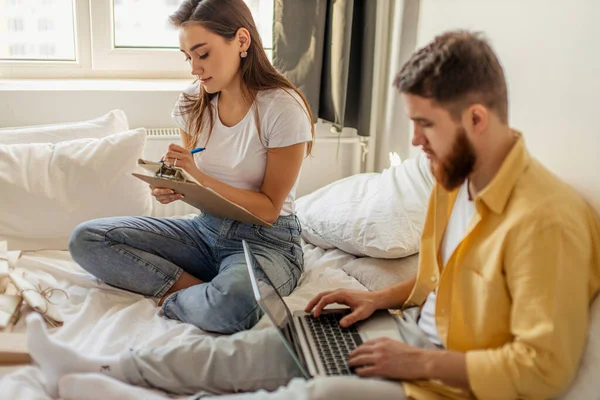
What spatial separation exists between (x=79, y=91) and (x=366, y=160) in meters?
1.12

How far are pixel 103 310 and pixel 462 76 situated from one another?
44.2 inches

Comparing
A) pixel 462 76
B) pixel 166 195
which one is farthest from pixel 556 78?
pixel 166 195

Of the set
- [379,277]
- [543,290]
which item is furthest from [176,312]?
[543,290]

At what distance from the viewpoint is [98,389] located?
1.26m

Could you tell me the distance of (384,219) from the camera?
6.50ft

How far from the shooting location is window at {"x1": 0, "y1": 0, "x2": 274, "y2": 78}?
2.62m

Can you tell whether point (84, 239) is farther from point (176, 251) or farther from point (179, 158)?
point (179, 158)

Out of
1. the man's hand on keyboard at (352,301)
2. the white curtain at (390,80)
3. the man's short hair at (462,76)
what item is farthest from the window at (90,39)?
the man's short hair at (462,76)

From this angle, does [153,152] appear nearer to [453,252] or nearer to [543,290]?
[453,252]

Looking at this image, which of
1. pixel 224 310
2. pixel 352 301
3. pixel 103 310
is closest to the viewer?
pixel 352 301

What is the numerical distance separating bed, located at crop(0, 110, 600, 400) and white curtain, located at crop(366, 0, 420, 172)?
0.31 m

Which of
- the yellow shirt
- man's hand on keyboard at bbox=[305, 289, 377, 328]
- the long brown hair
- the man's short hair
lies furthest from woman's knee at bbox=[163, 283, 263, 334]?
the man's short hair

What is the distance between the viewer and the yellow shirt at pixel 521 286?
103 cm

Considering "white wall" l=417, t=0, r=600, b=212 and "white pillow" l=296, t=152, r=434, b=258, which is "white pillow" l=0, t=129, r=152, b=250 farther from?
"white wall" l=417, t=0, r=600, b=212
